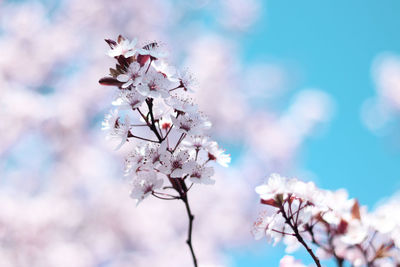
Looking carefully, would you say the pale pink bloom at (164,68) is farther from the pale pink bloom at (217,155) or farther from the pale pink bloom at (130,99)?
the pale pink bloom at (217,155)

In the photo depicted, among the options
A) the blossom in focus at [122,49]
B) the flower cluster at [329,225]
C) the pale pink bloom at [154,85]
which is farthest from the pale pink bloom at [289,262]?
the blossom in focus at [122,49]

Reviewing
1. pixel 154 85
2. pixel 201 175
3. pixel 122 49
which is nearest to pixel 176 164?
pixel 201 175

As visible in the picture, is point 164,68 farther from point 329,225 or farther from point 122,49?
point 329,225

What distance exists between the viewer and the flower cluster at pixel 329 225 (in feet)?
2.18

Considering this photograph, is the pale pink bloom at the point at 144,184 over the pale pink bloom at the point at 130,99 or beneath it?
beneath

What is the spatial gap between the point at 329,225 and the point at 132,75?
1.88 feet

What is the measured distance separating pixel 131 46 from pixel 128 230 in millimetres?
4265

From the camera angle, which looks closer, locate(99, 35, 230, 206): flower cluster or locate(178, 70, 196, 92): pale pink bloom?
locate(99, 35, 230, 206): flower cluster

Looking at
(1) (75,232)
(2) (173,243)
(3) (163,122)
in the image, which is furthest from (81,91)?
(3) (163,122)

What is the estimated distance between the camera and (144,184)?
100 cm

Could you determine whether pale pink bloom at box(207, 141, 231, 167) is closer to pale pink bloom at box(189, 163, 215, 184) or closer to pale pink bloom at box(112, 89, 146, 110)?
pale pink bloom at box(189, 163, 215, 184)

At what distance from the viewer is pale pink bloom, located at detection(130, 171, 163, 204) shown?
99 cm

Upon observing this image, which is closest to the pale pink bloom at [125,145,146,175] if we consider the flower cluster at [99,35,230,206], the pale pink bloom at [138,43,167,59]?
the flower cluster at [99,35,230,206]

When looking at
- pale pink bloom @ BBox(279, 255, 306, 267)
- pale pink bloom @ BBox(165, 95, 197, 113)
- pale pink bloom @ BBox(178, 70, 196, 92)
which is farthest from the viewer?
pale pink bloom @ BBox(178, 70, 196, 92)
